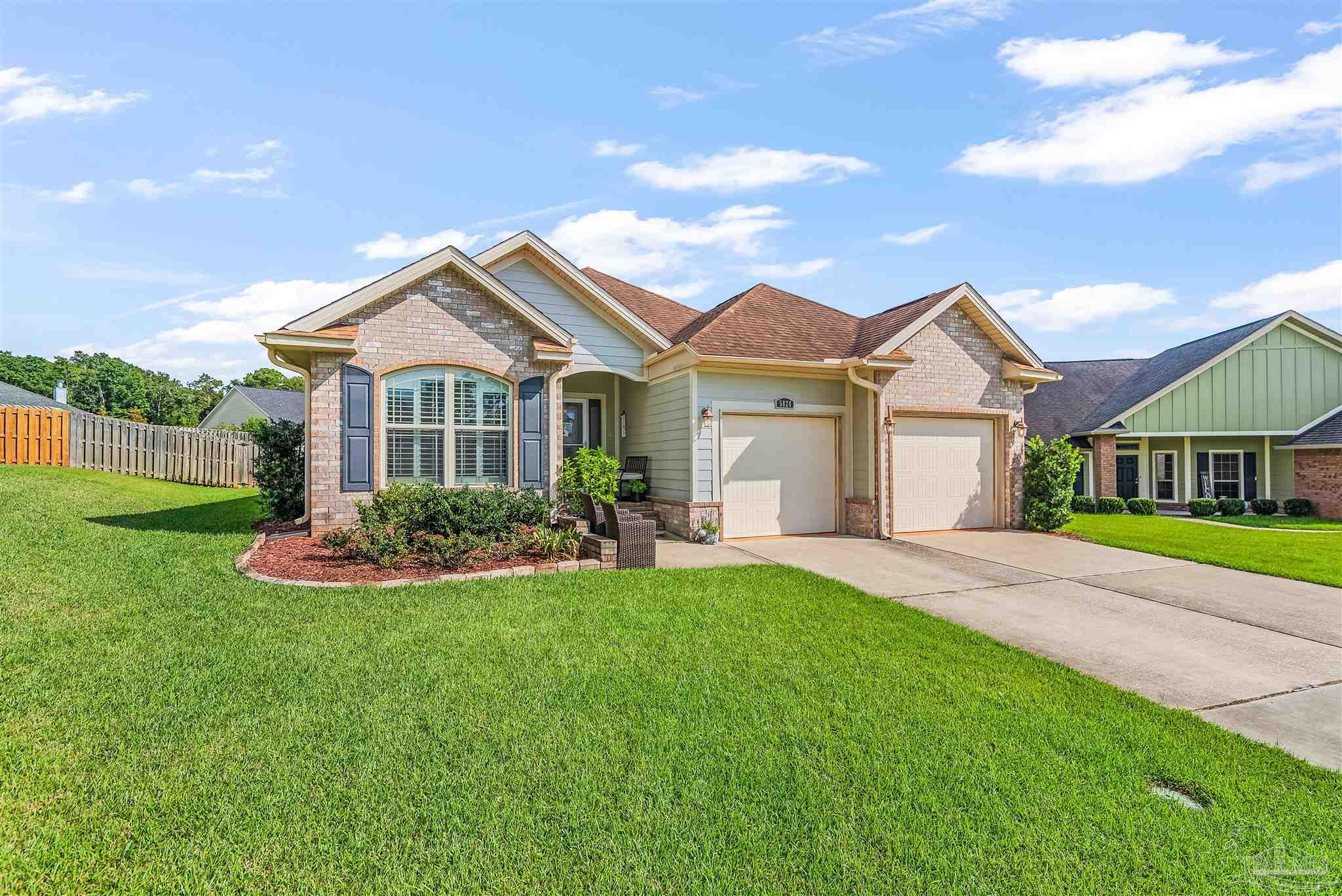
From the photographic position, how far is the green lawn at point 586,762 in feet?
8.25

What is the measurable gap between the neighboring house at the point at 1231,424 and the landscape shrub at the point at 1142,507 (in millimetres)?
1276

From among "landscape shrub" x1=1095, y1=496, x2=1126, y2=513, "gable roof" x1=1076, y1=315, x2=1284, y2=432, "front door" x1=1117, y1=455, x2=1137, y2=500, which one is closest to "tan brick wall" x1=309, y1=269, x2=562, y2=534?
"landscape shrub" x1=1095, y1=496, x2=1126, y2=513

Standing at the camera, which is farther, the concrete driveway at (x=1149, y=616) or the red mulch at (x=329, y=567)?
the red mulch at (x=329, y=567)

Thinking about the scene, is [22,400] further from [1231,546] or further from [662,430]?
[1231,546]

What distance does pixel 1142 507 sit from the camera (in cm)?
1852

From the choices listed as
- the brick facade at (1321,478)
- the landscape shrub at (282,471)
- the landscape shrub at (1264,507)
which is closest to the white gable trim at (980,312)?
the landscape shrub at (282,471)

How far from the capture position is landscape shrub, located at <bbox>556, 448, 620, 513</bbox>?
10.7 meters

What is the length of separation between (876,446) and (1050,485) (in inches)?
166

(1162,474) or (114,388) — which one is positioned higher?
(114,388)

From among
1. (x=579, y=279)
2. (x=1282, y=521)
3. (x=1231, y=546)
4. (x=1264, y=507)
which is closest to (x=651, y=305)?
(x=579, y=279)

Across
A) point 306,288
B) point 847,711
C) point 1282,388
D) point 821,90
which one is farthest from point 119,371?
point 1282,388

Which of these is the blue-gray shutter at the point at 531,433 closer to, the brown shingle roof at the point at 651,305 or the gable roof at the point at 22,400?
the brown shingle roof at the point at 651,305
